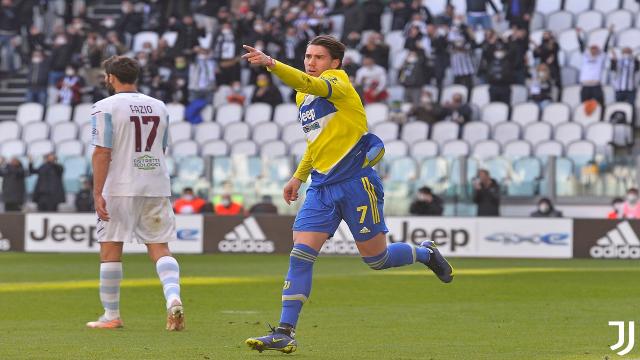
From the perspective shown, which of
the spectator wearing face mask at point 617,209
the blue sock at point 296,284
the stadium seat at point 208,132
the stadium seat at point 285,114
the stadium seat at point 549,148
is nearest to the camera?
the blue sock at point 296,284

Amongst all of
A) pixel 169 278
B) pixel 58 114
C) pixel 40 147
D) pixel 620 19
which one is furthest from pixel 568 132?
pixel 169 278

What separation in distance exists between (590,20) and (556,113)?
444 cm

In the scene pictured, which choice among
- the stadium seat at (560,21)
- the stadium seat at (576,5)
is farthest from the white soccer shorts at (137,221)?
the stadium seat at (576,5)

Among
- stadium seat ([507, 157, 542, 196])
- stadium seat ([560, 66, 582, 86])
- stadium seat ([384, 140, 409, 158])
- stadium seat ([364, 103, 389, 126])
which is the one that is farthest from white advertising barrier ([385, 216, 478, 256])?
stadium seat ([560, 66, 582, 86])

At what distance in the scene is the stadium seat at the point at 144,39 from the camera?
3609 cm

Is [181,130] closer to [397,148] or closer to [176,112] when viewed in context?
[176,112]

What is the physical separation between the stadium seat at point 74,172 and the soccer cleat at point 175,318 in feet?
61.3

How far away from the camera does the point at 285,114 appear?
31.7m

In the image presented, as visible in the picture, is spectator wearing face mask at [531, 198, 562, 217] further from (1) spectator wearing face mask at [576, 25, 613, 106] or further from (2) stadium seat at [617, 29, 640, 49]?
(2) stadium seat at [617, 29, 640, 49]

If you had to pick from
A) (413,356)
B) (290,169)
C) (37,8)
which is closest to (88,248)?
(290,169)

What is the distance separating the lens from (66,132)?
33.0m

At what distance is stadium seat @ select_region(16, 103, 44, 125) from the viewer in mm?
34156

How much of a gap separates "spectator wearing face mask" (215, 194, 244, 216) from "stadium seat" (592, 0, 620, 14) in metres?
11.0

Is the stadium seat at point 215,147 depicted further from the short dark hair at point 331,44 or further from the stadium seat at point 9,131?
the short dark hair at point 331,44
